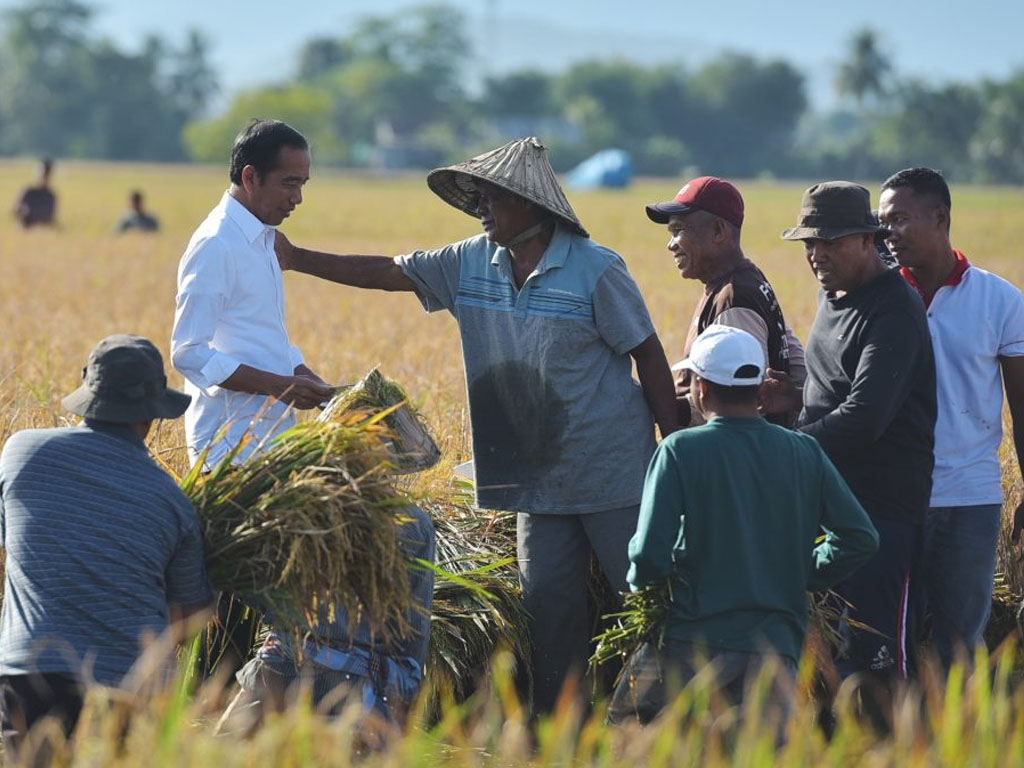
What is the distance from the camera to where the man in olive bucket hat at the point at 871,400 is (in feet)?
16.2

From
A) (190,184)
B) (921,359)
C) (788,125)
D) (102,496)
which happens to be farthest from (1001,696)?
(788,125)

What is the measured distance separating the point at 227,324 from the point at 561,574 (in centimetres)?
132

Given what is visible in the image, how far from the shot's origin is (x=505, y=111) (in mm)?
137625

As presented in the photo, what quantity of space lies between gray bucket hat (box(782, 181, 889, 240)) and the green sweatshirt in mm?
1134

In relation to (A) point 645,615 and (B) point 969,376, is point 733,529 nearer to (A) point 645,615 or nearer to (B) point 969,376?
(A) point 645,615

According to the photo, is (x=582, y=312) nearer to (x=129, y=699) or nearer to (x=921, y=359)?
(x=921, y=359)

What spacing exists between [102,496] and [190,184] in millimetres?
54299

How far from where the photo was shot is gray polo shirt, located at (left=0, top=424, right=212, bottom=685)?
12.4 ft

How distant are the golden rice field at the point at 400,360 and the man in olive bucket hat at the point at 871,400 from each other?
433 mm

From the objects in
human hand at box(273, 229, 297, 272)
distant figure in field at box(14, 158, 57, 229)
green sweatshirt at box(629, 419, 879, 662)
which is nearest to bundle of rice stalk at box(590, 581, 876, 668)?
green sweatshirt at box(629, 419, 879, 662)

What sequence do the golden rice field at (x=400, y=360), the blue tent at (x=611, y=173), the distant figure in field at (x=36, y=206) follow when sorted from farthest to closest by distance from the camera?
1. the blue tent at (x=611, y=173)
2. the distant figure in field at (x=36, y=206)
3. the golden rice field at (x=400, y=360)

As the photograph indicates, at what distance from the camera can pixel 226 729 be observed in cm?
433

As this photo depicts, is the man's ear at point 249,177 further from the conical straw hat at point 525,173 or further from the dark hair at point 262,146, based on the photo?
the conical straw hat at point 525,173

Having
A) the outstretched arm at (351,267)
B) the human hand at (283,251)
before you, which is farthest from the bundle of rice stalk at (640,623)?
the human hand at (283,251)
